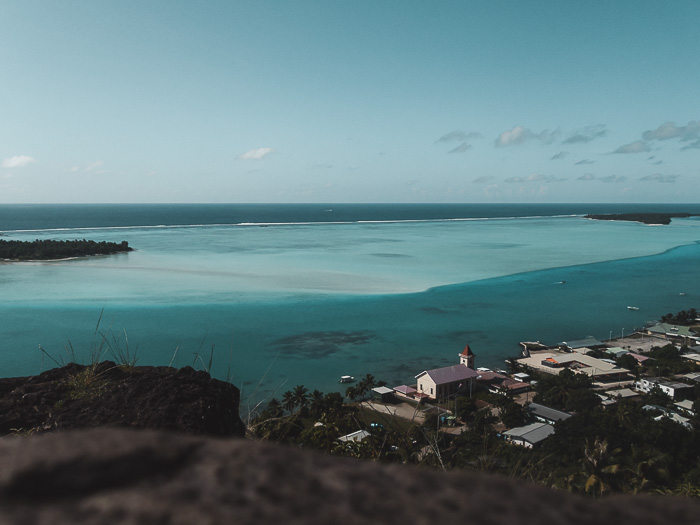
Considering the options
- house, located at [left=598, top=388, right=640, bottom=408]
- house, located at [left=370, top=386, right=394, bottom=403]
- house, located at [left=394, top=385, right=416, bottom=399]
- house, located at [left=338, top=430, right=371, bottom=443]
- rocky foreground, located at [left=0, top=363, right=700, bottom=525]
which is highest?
rocky foreground, located at [left=0, top=363, right=700, bottom=525]

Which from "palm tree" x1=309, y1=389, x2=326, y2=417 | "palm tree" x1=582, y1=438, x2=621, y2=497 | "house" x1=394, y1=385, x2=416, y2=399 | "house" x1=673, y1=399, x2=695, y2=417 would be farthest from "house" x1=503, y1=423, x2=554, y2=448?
"palm tree" x1=309, y1=389, x2=326, y2=417

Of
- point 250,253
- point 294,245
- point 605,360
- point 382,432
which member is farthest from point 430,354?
point 294,245

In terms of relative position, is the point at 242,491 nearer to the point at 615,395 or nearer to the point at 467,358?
the point at 467,358

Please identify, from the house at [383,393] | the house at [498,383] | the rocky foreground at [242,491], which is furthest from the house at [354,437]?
the house at [498,383]

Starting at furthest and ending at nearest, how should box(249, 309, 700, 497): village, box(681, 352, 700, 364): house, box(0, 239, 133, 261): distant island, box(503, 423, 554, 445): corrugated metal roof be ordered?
1. box(0, 239, 133, 261): distant island
2. box(681, 352, 700, 364): house
3. box(503, 423, 554, 445): corrugated metal roof
4. box(249, 309, 700, 497): village

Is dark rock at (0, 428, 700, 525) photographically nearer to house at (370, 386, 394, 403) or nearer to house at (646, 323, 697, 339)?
house at (370, 386, 394, 403)

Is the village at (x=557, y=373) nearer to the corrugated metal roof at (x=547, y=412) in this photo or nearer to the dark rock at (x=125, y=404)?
the corrugated metal roof at (x=547, y=412)

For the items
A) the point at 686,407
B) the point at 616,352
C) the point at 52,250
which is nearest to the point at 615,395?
the point at 686,407
